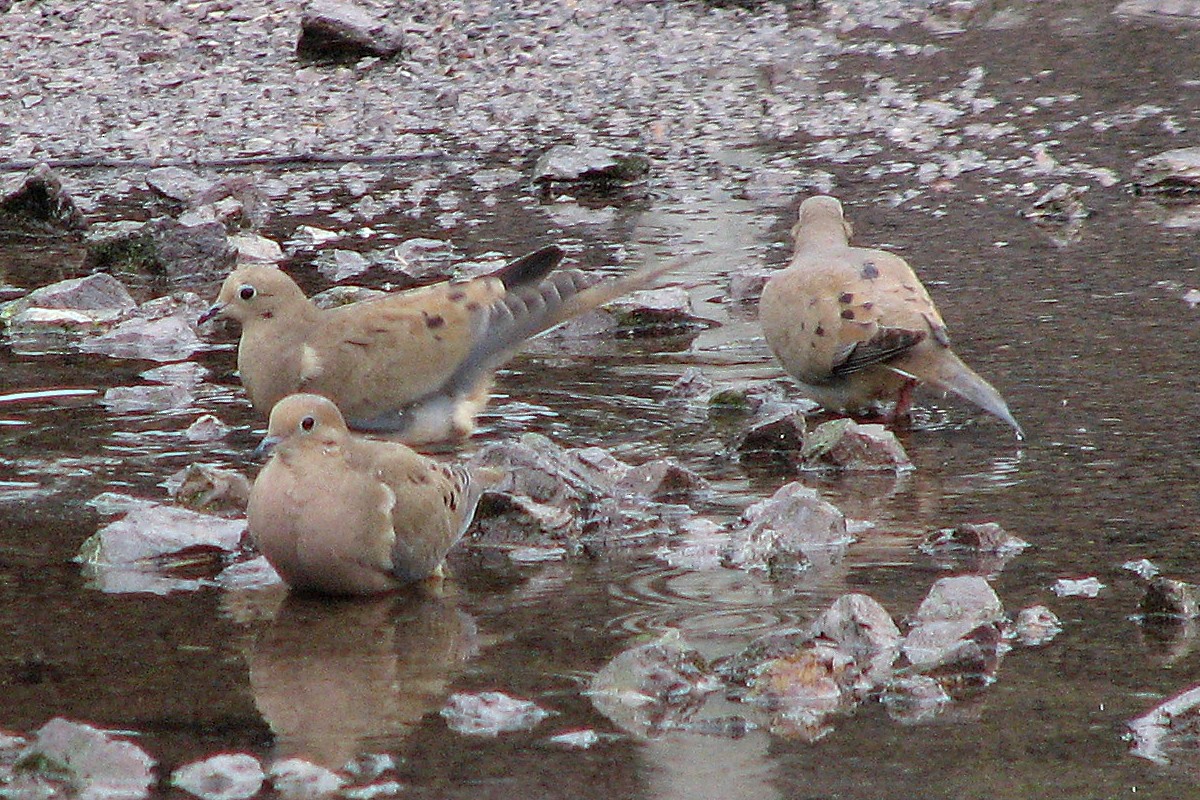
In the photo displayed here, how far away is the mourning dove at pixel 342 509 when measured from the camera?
3.94 m

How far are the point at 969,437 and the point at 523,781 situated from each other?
260cm

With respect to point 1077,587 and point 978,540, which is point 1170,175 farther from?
point 1077,587

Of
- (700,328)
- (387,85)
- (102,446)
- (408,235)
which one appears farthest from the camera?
(387,85)

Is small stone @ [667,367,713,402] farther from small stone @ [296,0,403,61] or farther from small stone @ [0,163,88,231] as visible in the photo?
small stone @ [296,0,403,61]

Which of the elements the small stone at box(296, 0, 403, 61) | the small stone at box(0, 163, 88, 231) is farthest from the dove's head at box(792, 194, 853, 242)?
the small stone at box(296, 0, 403, 61)

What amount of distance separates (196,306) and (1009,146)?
393 cm

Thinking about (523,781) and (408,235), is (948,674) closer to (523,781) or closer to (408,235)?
(523,781)

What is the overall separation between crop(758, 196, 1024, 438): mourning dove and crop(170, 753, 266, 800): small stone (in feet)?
9.22

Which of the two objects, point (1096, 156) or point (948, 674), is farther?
point (1096, 156)

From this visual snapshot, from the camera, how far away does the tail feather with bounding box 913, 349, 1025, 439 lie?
507 cm

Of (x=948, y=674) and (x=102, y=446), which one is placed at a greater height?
(x=948, y=674)

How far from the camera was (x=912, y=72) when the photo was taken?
10336 mm

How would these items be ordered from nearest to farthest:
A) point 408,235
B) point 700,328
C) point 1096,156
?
point 700,328, point 408,235, point 1096,156

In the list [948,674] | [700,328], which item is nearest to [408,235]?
[700,328]
